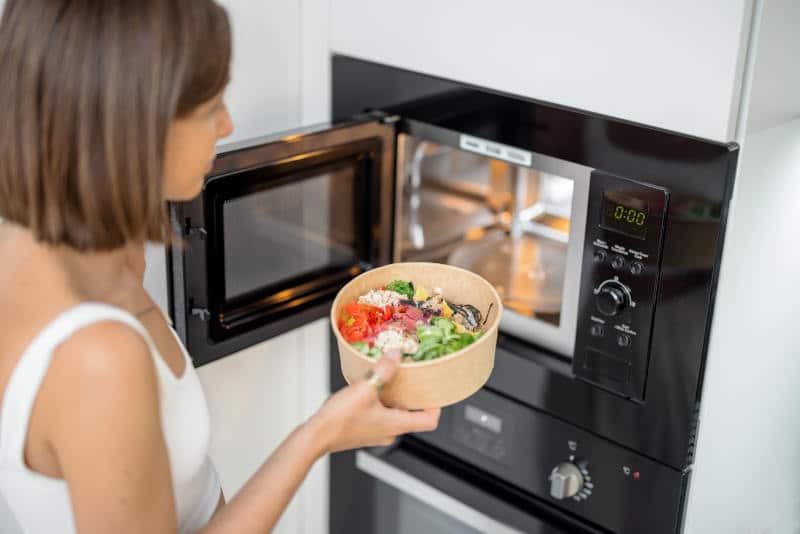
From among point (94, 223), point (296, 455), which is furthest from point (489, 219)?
point (94, 223)

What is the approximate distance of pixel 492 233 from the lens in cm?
165

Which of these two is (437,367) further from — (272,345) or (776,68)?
(272,345)

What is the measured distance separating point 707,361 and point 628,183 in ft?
0.76

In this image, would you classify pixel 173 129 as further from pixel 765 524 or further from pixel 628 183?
pixel 765 524

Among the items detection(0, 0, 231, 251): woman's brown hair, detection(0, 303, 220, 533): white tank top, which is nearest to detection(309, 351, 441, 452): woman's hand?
detection(0, 303, 220, 533): white tank top

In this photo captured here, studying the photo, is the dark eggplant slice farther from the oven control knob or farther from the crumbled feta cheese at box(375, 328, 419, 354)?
the oven control knob

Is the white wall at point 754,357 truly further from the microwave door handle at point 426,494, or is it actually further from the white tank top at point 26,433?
the white tank top at point 26,433

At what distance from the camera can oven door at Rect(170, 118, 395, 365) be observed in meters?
1.16

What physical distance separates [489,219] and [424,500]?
490mm

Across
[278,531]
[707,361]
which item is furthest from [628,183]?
[278,531]

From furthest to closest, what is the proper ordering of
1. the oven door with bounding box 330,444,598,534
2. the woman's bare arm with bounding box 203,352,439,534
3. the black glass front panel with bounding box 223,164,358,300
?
the oven door with bounding box 330,444,598,534, the black glass front panel with bounding box 223,164,358,300, the woman's bare arm with bounding box 203,352,439,534

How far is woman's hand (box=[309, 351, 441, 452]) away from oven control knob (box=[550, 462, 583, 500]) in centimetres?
42

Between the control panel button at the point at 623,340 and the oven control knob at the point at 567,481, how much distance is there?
0.71 feet

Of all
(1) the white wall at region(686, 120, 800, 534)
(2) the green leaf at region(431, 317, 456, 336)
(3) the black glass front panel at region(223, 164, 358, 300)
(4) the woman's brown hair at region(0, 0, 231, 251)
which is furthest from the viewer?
(3) the black glass front panel at region(223, 164, 358, 300)
